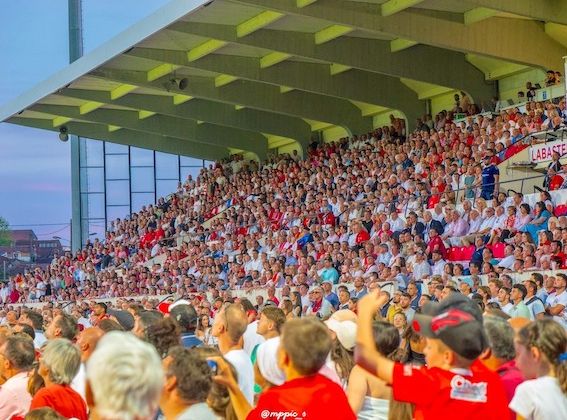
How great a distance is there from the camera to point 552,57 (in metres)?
27.8

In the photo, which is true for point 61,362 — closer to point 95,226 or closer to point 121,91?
point 121,91

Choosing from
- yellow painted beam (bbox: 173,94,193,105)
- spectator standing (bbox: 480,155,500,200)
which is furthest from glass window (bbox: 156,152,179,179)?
spectator standing (bbox: 480,155,500,200)

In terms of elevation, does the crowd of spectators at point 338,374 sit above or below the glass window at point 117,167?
below

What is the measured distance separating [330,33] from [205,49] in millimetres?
3849

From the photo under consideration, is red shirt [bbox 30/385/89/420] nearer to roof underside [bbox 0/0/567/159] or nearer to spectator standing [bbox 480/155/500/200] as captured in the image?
spectator standing [bbox 480/155/500/200]

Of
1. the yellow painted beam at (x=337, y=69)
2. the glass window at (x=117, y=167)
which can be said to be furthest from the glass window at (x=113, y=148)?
the yellow painted beam at (x=337, y=69)

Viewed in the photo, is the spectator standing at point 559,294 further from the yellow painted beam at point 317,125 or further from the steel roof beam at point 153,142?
the steel roof beam at point 153,142

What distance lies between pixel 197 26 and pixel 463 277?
1298 centimetres

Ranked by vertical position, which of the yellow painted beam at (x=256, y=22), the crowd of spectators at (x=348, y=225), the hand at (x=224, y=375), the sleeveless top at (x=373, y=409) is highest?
the yellow painted beam at (x=256, y=22)

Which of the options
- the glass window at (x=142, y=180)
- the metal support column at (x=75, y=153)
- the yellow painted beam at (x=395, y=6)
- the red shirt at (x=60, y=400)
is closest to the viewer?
the red shirt at (x=60, y=400)

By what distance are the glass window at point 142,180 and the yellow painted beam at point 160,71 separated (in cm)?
2182

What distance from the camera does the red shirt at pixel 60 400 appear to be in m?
6.13

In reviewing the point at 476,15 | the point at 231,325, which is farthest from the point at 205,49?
the point at 231,325

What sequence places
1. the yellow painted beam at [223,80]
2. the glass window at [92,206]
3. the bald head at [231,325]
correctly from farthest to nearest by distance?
the glass window at [92,206], the yellow painted beam at [223,80], the bald head at [231,325]
